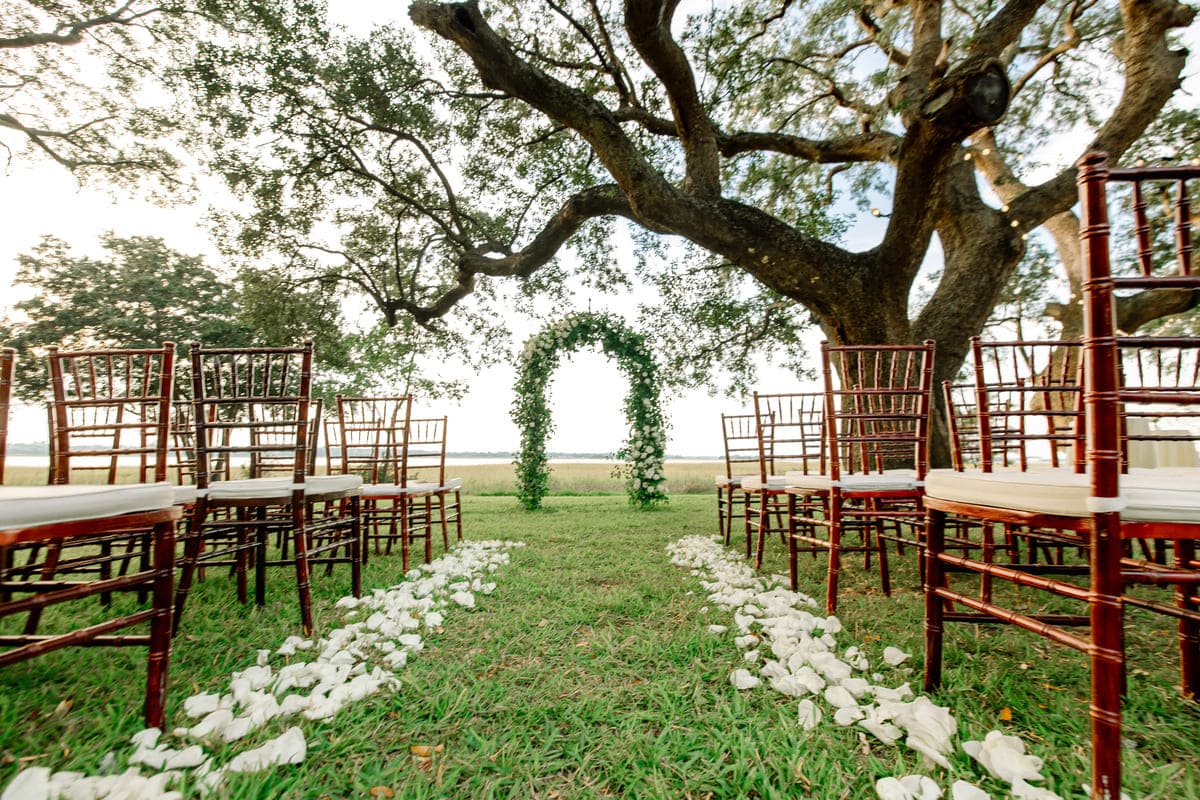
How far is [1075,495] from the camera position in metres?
1.18

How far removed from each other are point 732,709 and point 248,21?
8.89 metres

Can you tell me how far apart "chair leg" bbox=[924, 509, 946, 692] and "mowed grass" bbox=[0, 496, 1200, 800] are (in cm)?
7

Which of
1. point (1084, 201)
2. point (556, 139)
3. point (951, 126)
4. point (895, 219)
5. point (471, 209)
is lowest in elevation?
point (1084, 201)

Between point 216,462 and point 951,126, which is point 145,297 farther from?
point 951,126

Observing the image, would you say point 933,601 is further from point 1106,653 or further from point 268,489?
point 268,489

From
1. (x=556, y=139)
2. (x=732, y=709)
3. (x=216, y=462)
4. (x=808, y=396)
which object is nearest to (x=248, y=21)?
(x=556, y=139)

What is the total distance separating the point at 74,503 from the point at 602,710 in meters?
1.59

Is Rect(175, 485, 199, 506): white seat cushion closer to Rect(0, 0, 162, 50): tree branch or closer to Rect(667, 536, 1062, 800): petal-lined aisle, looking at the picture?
Rect(667, 536, 1062, 800): petal-lined aisle

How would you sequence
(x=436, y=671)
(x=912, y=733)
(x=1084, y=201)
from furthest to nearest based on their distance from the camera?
1. (x=436, y=671)
2. (x=912, y=733)
3. (x=1084, y=201)

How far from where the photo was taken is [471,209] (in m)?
8.18

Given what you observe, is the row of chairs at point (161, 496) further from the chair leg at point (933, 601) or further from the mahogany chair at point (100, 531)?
the chair leg at point (933, 601)

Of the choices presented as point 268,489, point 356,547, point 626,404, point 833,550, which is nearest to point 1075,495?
point 833,550

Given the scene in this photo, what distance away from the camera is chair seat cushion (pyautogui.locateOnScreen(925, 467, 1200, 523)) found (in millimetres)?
1121

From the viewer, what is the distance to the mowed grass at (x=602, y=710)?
125cm
